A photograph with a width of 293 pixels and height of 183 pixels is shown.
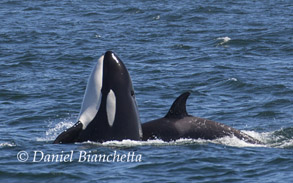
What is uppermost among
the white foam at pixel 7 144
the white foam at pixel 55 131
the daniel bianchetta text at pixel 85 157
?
the daniel bianchetta text at pixel 85 157

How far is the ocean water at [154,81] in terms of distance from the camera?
56.7ft

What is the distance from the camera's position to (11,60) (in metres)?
35.5

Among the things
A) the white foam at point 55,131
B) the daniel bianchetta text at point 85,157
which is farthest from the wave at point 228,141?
the daniel bianchetta text at point 85,157

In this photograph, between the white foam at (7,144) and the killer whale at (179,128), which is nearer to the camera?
the killer whale at (179,128)

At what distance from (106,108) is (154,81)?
12.3 m

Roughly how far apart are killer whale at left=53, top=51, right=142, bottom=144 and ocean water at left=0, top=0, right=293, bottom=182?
29 cm

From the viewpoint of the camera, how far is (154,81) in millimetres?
30359

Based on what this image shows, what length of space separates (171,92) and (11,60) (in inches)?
399

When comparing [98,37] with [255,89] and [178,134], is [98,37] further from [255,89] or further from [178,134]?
[178,134]

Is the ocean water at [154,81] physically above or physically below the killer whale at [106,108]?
below

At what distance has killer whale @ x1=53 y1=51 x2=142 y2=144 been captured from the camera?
18156mm

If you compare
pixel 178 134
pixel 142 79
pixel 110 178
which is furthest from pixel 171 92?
pixel 110 178

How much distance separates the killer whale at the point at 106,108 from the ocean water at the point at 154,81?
291mm

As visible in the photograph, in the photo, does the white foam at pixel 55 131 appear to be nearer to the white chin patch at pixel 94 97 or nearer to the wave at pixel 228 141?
the wave at pixel 228 141
